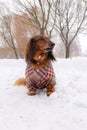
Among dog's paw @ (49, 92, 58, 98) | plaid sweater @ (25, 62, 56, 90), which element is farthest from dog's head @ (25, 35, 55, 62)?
dog's paw @ (49, 92, 58, 98)

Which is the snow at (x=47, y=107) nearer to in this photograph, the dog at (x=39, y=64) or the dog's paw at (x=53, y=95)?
the dog's paw at (x=53, y=95)

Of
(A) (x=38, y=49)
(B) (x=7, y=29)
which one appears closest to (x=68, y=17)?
(B) (x=7, y=29)

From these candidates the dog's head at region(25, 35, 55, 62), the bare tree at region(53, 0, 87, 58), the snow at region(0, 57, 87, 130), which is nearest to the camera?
the snow at region(0, 57, 87, 130)

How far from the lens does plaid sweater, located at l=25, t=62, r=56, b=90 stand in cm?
514

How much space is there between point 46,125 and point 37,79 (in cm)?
132

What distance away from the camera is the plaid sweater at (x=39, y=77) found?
514 cm

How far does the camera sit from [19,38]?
85.6ft

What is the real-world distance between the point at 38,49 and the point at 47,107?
1.13 meters

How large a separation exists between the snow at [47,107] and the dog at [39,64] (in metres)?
0.20

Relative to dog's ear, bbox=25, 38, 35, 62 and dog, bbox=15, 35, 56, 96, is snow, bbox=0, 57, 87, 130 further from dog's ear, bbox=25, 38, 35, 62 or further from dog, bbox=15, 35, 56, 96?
dog's ear, bbox=25, 38, 35, 62

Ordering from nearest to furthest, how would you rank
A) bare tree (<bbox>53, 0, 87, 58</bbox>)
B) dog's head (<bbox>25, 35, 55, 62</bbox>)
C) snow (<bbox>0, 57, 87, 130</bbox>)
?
snow (<bbox>0, 57, 87, 130</bbox>), dog's head (<bbox>25, 35, 55, 62</bbox>), bare tree (<bbox>53, 0, 87, 58</bbox>)

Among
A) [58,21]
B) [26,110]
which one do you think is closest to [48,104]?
[26,110]

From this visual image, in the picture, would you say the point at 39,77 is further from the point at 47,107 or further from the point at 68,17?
the point at 68,17

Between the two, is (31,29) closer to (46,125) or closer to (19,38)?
(19,38)
